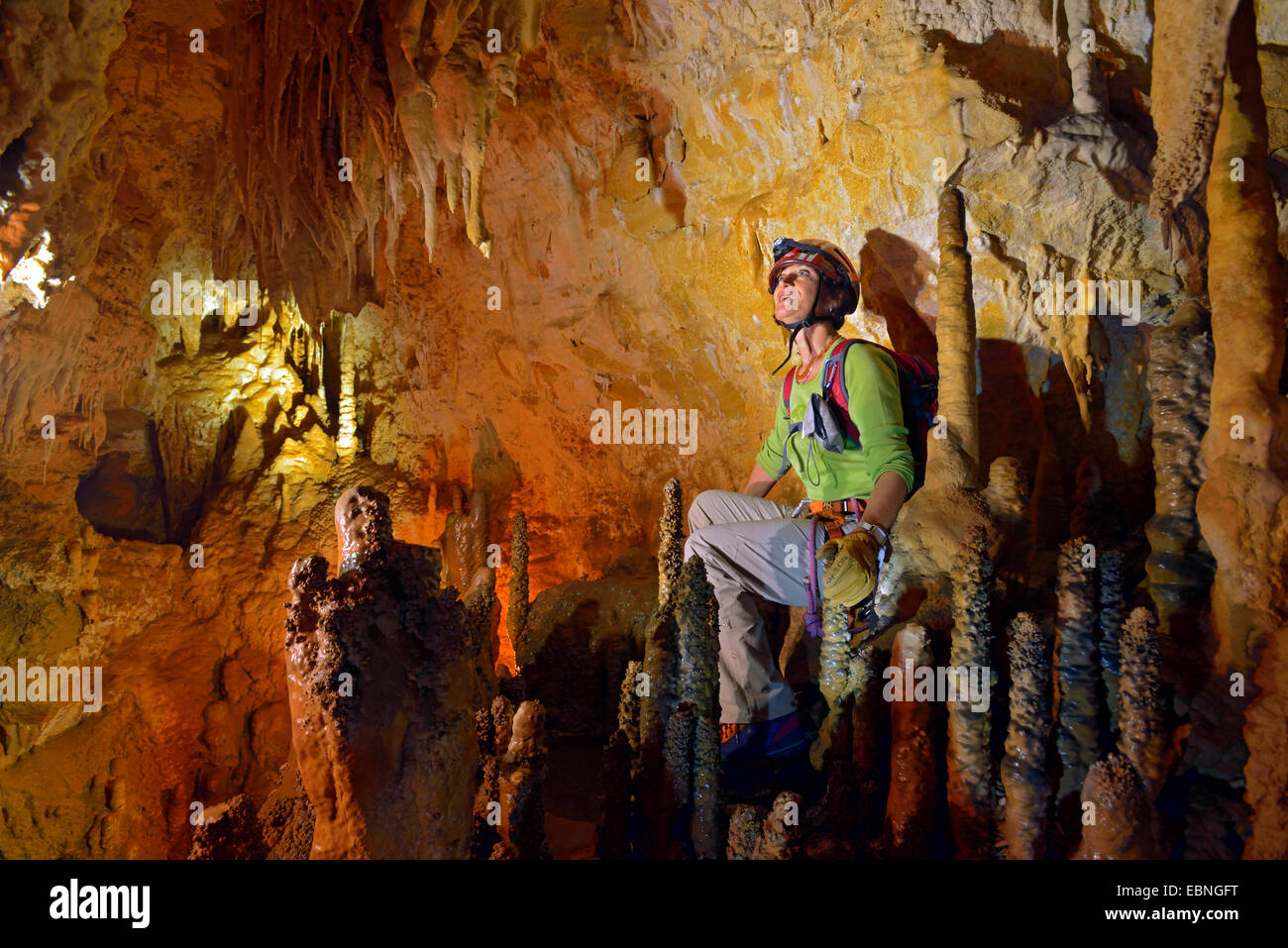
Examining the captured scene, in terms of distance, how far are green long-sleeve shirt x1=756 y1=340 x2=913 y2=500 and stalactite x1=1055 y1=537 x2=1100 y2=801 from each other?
0.89 meters

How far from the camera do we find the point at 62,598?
6.70 metres

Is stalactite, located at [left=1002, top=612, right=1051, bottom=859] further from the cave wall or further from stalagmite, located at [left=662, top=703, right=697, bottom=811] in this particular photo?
the cave wall

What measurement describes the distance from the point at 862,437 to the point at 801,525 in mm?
523

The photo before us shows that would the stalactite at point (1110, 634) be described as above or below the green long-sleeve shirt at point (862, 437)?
below

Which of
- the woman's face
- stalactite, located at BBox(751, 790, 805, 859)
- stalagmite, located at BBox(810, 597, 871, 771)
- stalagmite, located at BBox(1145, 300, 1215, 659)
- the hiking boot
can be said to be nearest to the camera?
stalactite, located at BBox(751, 790, 805, 859)

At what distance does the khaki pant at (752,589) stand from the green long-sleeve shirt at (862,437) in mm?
274

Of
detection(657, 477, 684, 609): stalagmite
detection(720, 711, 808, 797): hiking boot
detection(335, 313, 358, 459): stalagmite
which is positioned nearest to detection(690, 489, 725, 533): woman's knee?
detection(657, 477, 684, 609): stalagmite

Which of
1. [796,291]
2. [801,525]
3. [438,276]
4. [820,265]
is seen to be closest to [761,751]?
[801,525]

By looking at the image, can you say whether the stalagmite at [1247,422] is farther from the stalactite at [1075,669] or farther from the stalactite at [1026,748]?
the stalactite at [1026,748]

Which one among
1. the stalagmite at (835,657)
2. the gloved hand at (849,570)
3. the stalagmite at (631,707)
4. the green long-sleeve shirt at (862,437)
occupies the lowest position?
the stalagmite at (631,707)

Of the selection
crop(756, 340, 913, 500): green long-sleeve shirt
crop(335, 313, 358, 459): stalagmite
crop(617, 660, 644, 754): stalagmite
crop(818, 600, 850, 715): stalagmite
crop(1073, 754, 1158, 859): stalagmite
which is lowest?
crop(1073, 754, 1158, 859): stalagmite

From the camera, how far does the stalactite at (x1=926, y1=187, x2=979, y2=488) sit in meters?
3.87

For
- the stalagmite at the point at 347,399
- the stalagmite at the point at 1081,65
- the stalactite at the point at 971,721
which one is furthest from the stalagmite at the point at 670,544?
the stalagmite at the point at 347,399

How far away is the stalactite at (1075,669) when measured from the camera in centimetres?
275
